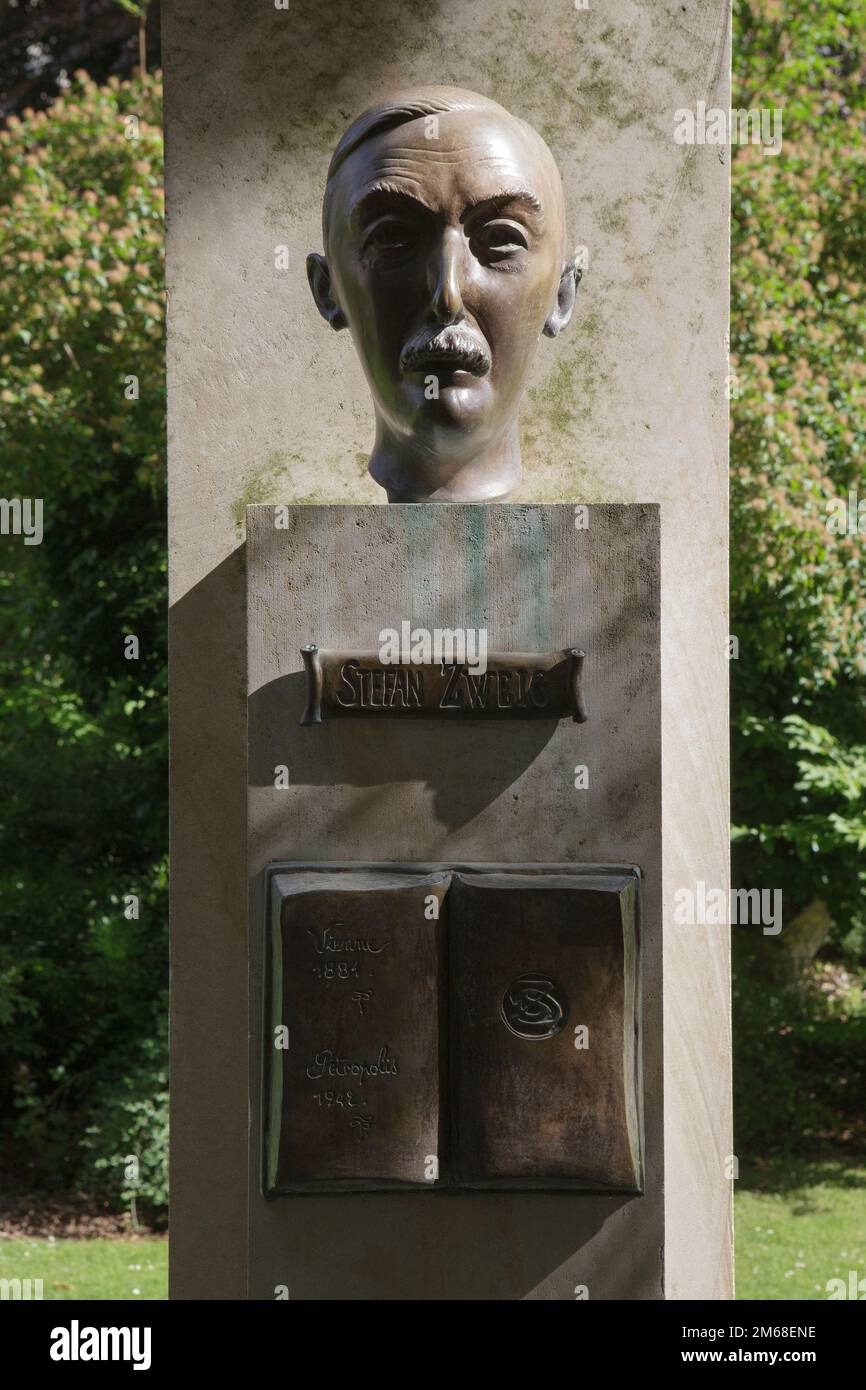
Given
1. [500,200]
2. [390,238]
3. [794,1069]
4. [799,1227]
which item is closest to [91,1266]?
[799,1227]

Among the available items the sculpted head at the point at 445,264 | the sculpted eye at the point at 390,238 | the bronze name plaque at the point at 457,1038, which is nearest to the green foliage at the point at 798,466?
the sculpted head at the point at 445,264

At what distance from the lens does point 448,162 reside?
315 cm

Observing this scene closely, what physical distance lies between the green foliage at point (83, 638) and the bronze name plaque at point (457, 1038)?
15.1ft

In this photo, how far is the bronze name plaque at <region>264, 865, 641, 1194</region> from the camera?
301 centimetres

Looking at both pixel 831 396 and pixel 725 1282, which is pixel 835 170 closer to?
pixel 831 396

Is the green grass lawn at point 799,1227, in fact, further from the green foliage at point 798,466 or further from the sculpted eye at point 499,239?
the sculpted eye at point 499,239

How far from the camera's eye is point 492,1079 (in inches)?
118

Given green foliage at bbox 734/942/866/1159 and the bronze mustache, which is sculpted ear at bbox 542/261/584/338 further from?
green foliage at bbox 734/942/866/1159

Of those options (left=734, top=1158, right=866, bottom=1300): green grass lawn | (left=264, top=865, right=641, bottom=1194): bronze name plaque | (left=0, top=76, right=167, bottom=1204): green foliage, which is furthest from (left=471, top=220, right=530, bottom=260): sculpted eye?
(left=734, top=1158, right=866, bottom=1300): green grass lawn

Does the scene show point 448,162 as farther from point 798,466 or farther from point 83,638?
point 83,638

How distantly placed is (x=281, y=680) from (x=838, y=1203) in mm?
5821

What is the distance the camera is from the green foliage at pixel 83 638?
7.05 m
